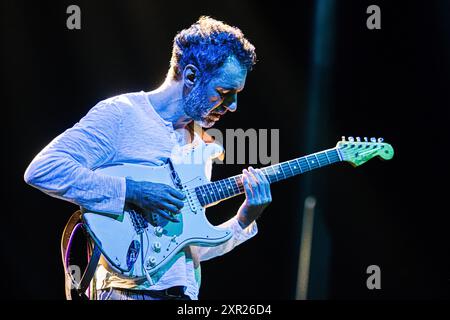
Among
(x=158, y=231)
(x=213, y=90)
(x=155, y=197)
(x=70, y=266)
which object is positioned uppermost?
(x=213, y=90)

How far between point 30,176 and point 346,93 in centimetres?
224

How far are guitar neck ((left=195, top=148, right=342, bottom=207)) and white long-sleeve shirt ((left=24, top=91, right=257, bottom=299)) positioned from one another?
0.74 ft

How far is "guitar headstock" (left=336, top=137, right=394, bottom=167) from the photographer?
2.81 metres

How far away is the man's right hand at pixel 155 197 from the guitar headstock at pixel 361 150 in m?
0.96

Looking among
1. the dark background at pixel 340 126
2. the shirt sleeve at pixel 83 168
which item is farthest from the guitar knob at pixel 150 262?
the dark background at pixel 340 126

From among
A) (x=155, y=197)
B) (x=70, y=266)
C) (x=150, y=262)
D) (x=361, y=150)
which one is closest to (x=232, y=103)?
(x=155, y=197)

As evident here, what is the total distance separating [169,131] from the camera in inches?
96.0

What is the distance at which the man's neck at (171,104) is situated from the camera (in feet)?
8.20

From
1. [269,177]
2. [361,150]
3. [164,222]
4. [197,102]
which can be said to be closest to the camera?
[164,222]

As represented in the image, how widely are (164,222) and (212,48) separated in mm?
825

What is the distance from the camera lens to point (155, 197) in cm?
223

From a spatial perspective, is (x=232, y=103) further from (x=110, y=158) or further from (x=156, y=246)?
(x=156, y=246)
